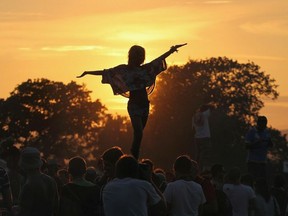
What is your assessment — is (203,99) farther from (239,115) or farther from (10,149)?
(10,149)

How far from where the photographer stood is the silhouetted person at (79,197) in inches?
470

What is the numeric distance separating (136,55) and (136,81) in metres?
0.35

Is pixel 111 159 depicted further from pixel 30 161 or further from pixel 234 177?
pixel 234 177

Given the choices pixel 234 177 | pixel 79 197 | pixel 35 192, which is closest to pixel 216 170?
pixel 234 177

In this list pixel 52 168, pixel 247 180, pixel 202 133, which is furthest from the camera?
pixel 202 133

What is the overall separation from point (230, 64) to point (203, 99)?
856 cm

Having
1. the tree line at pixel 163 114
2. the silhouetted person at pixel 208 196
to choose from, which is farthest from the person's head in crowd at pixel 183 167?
the tree line at pixel 163 114

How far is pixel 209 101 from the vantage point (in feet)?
260

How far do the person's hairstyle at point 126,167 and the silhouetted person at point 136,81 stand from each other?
2.39 m

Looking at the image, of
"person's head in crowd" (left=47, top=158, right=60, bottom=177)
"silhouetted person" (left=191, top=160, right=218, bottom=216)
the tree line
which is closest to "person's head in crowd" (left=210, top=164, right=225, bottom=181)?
"silhouetted person" (left=191, top=160, right=218, bottom=216)

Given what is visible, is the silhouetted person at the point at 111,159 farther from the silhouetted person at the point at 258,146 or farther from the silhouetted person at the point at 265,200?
the silhouetted person at the point at 258,146

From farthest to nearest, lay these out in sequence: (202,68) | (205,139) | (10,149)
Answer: (202,68) < (205,139) < (10,149)

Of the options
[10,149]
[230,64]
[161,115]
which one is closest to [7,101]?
[161,115]

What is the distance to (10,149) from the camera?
14.6 meters
